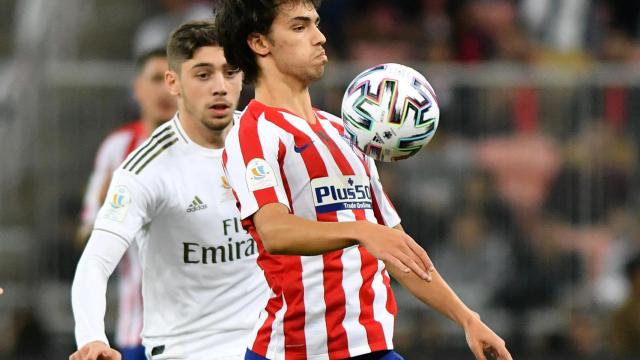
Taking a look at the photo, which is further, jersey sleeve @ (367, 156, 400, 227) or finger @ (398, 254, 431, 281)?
jersey sleeve @ (367, 156, 400, 227)

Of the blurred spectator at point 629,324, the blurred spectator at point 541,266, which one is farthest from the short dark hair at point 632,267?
the blurred spectator at point 541,266

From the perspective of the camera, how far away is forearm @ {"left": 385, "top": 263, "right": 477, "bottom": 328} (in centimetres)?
505

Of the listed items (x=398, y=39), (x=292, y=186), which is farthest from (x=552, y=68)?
(x=292, y=186)

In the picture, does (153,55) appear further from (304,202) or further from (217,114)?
(304,202)

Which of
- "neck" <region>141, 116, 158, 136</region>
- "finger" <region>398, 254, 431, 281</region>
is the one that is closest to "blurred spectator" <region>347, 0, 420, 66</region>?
"neck" <region>141, 116, 158, 136</region>

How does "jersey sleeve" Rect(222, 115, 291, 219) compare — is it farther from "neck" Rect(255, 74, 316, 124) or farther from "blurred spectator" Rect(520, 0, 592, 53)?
"blurred spectator" Rect(520, 0, 592, 53)

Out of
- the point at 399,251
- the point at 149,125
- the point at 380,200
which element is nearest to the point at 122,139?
the point at 149,125

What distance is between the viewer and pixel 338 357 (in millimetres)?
4965

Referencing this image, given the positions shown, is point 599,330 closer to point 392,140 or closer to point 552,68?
point 552,68

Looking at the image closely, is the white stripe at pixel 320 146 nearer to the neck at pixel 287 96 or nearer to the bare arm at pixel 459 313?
the neck at pixel 287 96

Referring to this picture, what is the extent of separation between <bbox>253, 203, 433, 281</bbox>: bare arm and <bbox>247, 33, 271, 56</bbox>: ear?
0.75m

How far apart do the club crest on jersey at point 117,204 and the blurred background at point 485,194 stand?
5306 millimetres

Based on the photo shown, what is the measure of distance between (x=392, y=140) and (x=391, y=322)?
0.79 metres

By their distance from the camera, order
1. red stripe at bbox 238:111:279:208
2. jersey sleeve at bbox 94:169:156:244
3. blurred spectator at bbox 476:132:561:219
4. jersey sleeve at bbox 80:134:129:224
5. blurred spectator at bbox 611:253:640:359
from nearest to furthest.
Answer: red stripe at bbox 238:111:279:208, jersey sleeve at bbox 94:169:156:244, jersey sleeve at bbox 80:134:129:224, blurred spectator at bbox 611:253:640:359, blurred spectator at bbox 476:132:561:219
